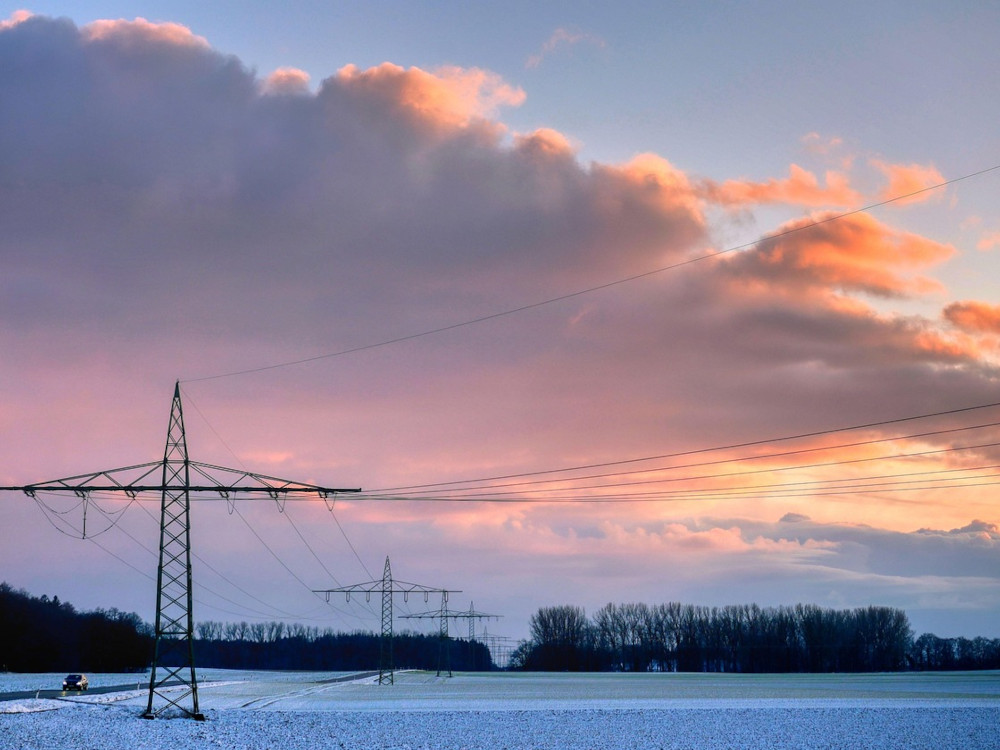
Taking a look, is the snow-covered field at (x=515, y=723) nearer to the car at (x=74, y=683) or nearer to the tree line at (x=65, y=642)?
the car at (x=74, y=683)

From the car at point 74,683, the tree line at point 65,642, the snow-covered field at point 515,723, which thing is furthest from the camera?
the tree line at point 65,642

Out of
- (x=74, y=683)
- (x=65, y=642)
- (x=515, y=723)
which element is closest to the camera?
(x=515, y=723)

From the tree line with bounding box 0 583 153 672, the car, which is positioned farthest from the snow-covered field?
the tree line with bounding box 0 583 153 672

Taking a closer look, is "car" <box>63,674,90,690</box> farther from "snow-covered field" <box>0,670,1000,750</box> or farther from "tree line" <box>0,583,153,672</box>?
"tree line" <box>0,583,153,672</box>

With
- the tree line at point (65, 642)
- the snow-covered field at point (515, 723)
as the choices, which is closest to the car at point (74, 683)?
the snow-covered field at point (515, 723)

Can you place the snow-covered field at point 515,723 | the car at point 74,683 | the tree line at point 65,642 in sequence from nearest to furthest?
the snow-covered field at point 515,723, the car at point 74,683, the tree line at point 65,642

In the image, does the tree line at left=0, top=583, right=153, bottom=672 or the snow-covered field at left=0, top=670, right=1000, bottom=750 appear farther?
the tree line at left=0, top=583, right=153, bottom=672

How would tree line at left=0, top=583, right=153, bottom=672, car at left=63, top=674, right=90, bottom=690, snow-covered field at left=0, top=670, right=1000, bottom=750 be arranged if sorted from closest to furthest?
1. snow-covered field at left=0, top=670, right=1000, bottom=750
2. car at left=63, top=674, right=90, bottom=690
3. tree line at left=0, top=583, right=153, bottom=672

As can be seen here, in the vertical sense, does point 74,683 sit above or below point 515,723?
above

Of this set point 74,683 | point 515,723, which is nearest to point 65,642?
point 74,683

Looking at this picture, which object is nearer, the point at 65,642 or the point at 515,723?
the point at 515,723

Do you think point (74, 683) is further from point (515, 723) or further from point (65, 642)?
point (65, 642)

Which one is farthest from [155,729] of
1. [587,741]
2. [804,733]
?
[804,733]

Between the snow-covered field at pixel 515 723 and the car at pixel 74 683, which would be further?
the car at pixel 74 683
